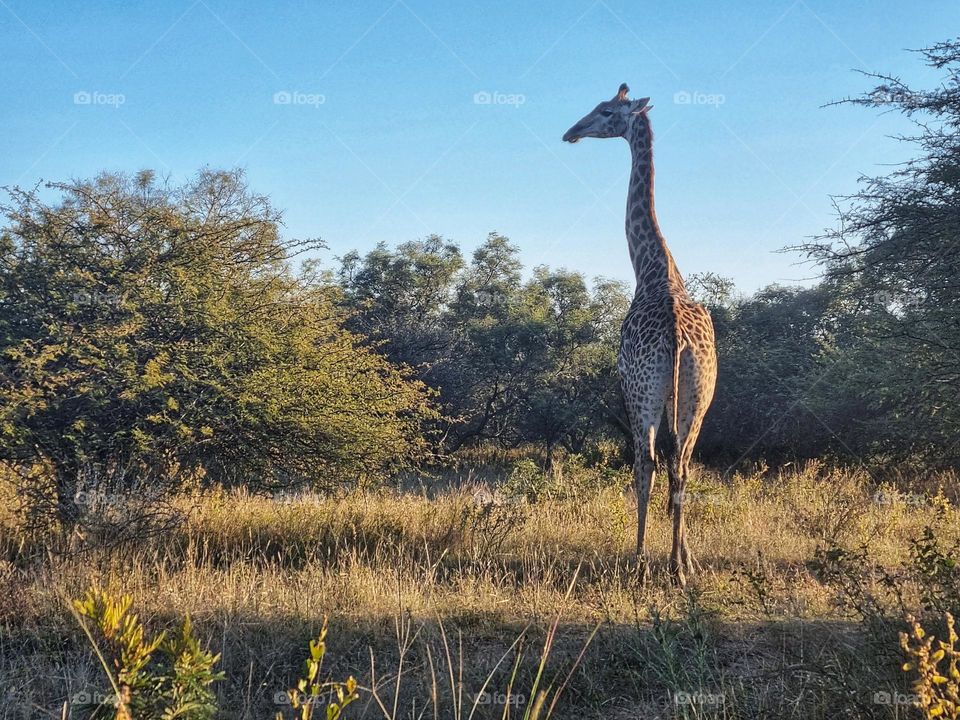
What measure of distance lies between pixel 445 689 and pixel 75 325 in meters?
5.63

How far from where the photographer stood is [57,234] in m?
7.78

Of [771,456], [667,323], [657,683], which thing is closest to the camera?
[657,683]

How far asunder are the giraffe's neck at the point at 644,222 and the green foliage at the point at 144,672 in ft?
19.4

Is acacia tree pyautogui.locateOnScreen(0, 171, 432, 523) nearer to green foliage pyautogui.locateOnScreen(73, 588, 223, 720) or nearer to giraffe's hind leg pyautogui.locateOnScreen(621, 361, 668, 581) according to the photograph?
giraffe's hind leg pyautogui.locateOnScreen(621, 361, 668, 581)

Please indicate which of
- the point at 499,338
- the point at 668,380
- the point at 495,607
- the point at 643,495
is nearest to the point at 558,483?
the point at 643,495

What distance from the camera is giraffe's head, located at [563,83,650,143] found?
27.9ft

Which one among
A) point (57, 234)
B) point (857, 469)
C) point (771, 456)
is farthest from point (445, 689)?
point (771, 456)

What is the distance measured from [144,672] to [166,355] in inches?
200

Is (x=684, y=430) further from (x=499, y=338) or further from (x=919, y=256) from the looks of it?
(x=499, y=338)

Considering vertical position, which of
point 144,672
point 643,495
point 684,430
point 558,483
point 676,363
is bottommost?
point 558,483

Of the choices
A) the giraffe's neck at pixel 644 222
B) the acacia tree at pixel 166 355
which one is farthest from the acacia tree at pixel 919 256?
the acacia tree at pixel 166 355

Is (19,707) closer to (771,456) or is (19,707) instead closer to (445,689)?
(445,689)

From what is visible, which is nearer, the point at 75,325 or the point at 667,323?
the point at 667,323

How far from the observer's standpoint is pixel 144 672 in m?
2.85
